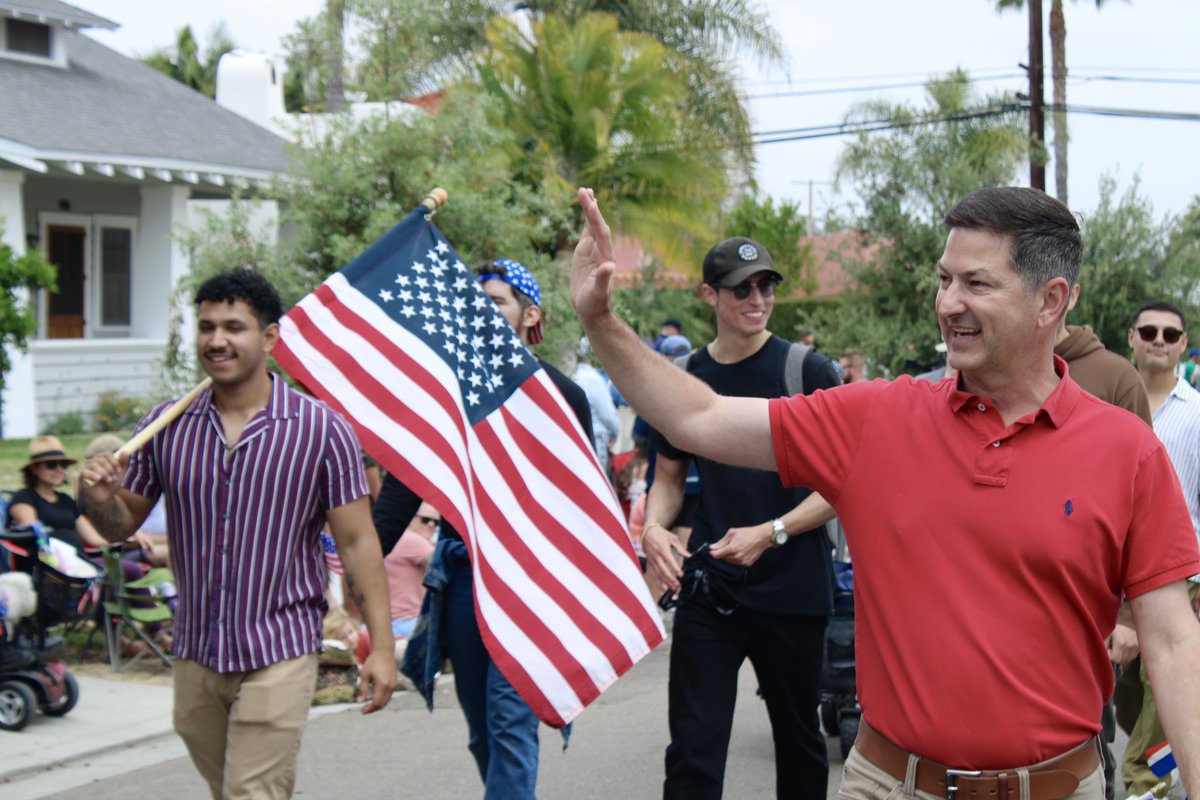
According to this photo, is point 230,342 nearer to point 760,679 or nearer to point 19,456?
point 760,679

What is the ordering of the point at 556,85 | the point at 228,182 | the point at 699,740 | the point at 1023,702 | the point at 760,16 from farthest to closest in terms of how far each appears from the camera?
the point at 760,16 < the point at 228,182 < the point at 556,85 < the point at 699,740 < the point at 1023,702

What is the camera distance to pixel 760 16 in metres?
24.7

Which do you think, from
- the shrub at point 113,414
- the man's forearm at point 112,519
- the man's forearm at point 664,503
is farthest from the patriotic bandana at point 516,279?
the shrub at point 113,414

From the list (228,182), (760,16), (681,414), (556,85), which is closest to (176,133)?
(228,182)

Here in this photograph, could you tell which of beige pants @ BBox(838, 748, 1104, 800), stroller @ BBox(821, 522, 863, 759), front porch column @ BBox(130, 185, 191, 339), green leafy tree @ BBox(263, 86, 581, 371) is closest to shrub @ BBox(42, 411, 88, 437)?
front porch column @ BBox(130, 185, 191, 339)

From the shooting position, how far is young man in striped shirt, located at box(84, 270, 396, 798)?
4449mm

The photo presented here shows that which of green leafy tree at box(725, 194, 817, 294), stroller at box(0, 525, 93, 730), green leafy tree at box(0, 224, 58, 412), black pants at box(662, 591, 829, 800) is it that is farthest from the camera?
green leafy tree at box(725, 194, 817, 294)

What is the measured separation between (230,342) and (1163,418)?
4351mm

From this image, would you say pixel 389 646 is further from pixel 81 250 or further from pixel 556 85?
pixel 81 250

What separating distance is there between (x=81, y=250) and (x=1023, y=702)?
20994 millimetres

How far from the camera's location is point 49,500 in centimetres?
922

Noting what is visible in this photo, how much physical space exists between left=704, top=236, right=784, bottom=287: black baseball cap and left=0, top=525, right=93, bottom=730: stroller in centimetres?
456

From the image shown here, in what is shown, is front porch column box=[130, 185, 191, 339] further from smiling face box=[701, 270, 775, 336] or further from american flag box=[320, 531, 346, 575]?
smiling face box=[701, 270, 775, 336]

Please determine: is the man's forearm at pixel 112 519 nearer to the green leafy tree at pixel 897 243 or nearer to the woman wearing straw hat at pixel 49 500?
the woman wearing straw hat at pixel 49 500
